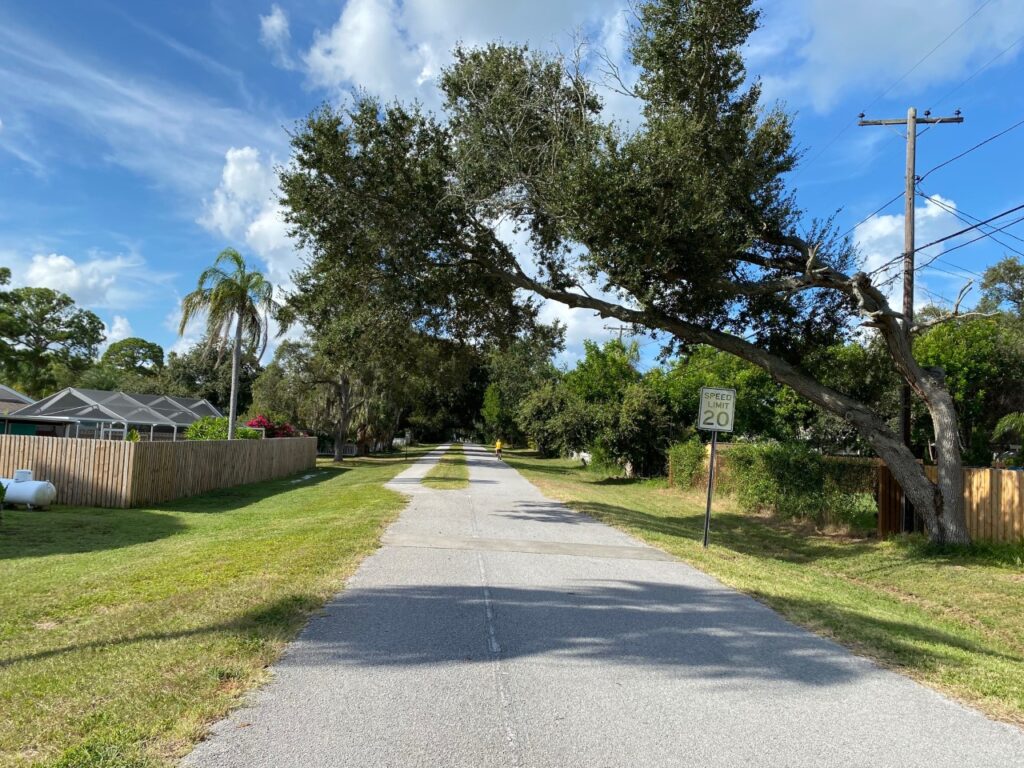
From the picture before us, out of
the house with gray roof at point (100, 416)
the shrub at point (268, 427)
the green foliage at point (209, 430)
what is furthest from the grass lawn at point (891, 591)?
the house with gray roof at point (100, 416)

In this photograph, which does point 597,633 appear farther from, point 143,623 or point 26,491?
point 26,491

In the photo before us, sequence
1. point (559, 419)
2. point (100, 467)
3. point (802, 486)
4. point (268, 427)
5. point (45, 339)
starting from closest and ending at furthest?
point (100, 467) → point (802, 486) → point (268, 427) → point (559, 419) → point (45, 339)

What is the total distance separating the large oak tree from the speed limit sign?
7.14ft

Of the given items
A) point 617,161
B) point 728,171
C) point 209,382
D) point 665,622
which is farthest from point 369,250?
point 209,382

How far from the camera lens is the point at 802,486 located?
1883 cm

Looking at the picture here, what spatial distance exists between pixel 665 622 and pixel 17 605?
249 inches

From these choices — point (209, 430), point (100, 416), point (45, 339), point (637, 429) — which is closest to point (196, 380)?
point (45, 339)

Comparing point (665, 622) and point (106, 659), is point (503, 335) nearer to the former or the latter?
point (665, 622)

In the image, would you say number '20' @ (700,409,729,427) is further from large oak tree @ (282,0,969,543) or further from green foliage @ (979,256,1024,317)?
green foliage @ (979,256,1024,317)

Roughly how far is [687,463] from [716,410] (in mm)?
15284

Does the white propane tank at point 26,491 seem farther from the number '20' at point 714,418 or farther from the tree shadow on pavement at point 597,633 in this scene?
the number '20' at point 714,418

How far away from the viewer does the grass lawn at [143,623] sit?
387 centimetres

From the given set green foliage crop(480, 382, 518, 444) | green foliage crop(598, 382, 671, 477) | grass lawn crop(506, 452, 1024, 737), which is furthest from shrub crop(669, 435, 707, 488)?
green foliage crop(480, 382, 518, 444)

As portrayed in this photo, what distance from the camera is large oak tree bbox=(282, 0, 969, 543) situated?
12.7m
